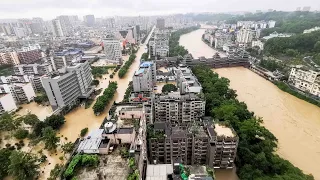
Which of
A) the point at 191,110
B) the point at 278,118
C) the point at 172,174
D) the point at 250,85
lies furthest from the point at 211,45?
the point at 172,174

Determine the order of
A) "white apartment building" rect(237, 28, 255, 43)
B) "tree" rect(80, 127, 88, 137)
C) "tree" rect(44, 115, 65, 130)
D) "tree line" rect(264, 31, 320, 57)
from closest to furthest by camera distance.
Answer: "tree" rect(80, 127, 88, 137), "tree" rect(44, 115, 65, 130), "tree line" rect(264, 31, 320, 57), "white apartment building" rect(237, 28, 255, 43)

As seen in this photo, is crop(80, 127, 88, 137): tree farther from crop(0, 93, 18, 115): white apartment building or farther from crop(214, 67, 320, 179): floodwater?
crop(214, 67, 320, 179): floodwater

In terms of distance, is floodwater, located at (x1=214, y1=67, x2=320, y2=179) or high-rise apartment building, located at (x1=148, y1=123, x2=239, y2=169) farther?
floodwater, located at (x1=214, y1=67, x2=320, y2=179)

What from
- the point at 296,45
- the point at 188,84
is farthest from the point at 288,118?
the point at 296,45

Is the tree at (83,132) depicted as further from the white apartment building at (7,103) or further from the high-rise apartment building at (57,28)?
the high-rise apartment building at (57,28)

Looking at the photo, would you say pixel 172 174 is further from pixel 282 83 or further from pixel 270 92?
pixel 282 83

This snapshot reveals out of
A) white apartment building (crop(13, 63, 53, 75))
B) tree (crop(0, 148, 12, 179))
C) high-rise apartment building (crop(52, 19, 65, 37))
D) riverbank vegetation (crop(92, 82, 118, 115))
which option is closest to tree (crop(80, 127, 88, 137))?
riverbank vegetation (crop(92, 82, 118, 115))

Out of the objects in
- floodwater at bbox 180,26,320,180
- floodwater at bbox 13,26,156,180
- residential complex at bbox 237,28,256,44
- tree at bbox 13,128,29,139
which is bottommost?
floodwater at bbox 13,26,156,180
